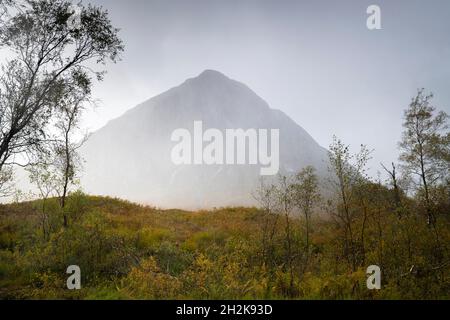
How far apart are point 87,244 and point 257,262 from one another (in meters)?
7.85

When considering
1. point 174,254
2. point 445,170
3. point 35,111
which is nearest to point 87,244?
point 174,254

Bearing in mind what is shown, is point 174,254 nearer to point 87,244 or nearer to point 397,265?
point 87,244

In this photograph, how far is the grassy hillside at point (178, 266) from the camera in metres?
7.62

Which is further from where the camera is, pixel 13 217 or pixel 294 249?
pixel 13 217

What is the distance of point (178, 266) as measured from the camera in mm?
12398

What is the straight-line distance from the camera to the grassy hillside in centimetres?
762

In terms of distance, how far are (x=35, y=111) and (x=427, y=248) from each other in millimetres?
19172

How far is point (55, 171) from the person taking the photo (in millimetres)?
18219

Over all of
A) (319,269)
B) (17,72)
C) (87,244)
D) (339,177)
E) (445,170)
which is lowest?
(319,269)

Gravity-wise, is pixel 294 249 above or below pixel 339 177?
below

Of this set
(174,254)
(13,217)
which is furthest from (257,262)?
(13,217)
